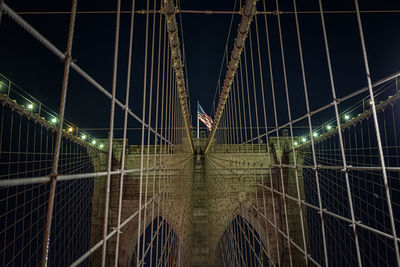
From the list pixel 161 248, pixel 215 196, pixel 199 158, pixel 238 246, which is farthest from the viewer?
pixel 199 158

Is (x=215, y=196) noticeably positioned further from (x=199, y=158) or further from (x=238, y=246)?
(x=238, y=246)

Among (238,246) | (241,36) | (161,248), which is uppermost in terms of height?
(241,36)

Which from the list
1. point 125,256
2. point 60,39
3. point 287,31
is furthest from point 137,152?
point 287,31

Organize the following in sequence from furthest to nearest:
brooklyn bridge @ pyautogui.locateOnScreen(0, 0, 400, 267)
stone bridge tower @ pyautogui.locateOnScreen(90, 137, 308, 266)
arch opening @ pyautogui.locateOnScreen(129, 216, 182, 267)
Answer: stone bridge tower @ pyautogui.locateOnScreen(90, 137, 308, 266)
brooklyn bridge @ pyautogui.locateOnScreen(0, 0, 400, 267)
arch opening @ pyautogui.locateOnScreen(129, 216, 182, 267)

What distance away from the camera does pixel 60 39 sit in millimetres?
12172

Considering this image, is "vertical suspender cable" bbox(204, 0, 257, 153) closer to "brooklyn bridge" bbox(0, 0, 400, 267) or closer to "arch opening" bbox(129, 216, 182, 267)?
"brooklyn bridge" bbox(0, 0, 400, 267)

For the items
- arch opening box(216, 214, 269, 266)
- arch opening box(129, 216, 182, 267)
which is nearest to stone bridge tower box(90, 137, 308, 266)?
arch opening box(216, 214, 269, 266)

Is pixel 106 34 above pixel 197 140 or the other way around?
above

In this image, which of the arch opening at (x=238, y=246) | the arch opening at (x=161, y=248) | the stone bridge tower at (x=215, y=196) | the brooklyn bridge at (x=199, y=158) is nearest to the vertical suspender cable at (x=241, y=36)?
the brooklyn bridge at (x=199, y=158)

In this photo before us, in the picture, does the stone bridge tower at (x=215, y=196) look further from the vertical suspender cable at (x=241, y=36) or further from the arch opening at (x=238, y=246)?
the vertical suspender cable at (x=241, y=36)

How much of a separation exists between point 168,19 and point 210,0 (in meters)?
14.9

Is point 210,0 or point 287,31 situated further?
point 287,31

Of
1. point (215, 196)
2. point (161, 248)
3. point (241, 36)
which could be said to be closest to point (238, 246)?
point (161, 248)

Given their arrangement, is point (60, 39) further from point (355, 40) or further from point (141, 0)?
point (355, 40)
